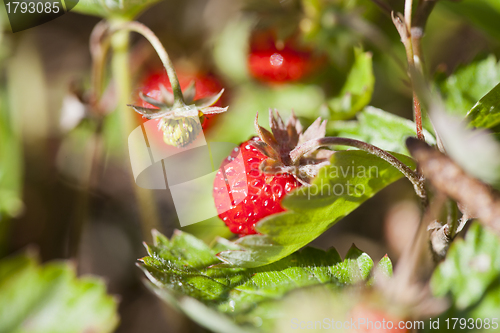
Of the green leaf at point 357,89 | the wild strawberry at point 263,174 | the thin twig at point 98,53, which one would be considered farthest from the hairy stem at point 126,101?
the green leaf at point 357,89

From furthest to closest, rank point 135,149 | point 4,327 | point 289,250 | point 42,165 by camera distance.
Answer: point 42,165 → point 135,149 → point 4,327 → point 289,250

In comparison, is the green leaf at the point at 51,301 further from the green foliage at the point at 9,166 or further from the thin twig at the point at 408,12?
Result: the thin twig at the point at 408,12

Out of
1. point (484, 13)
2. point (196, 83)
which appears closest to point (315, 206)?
point (196, 83)

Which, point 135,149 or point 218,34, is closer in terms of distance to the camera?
point 135,149

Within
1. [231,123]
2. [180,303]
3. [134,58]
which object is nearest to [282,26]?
[231,123]

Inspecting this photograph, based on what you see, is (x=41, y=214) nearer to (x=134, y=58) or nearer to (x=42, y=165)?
(x=42, y=165)

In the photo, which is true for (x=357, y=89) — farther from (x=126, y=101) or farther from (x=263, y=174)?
(x=126, y=101)

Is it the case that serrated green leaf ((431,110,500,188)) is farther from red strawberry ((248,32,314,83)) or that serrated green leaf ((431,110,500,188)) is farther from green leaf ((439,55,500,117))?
red strawberry ((248,32,314,83))
